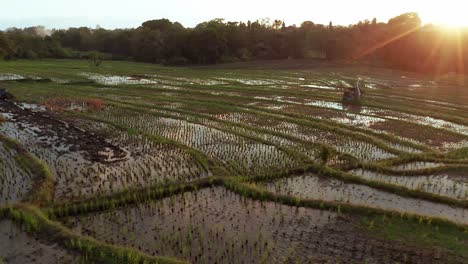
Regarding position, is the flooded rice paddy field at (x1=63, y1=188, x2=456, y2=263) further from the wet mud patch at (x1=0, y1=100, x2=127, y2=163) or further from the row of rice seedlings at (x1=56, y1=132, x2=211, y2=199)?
the wet mud patch at (x1=0, y1=100, x2=127, y2=163)

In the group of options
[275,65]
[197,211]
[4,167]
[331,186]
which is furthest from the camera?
[275,65]

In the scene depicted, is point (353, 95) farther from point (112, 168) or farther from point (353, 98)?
point (112, 168)

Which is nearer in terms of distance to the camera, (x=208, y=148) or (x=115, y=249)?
(x=115, y=249)

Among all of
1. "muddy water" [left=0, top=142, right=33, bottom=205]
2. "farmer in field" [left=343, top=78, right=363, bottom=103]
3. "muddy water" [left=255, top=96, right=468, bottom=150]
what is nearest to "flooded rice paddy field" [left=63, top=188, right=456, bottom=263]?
"muddy water" [left=0, top=142, right=33, bottom=205]

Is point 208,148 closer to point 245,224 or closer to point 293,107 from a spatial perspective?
point 245,224

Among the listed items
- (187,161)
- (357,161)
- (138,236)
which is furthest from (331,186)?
(138,236)

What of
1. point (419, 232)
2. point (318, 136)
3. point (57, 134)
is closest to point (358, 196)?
point (419, 232)
